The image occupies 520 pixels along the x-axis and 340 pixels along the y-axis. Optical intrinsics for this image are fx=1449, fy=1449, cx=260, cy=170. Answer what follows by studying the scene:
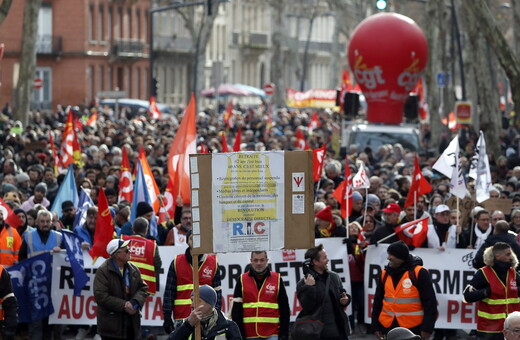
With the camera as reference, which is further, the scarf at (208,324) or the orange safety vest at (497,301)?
the orange safety vest at (497,301)

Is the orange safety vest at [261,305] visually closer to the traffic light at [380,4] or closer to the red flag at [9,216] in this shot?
the red flag at [9,216]

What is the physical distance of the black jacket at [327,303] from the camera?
1098 centimetres

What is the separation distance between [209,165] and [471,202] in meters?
7.91

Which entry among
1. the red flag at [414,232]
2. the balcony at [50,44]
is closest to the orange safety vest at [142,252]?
the red flag at [414,232]

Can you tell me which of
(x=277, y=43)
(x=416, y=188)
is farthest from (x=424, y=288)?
(x=277, y=43)

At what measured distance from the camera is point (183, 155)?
634 inches

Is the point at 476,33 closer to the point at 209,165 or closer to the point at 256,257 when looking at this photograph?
the point at 256,257

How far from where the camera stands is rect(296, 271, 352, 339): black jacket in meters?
11.0

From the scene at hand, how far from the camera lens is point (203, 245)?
29.8 feet

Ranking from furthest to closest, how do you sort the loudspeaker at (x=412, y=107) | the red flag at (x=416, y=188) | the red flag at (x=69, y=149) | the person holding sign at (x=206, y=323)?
the loudspeaker at (x=412, y=107) → the red flag at (x=69, y=149) → the red flag at (x=416, y=188) → the person holding sign at (x=206, y=323)

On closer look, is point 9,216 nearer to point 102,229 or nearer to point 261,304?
point 102,229

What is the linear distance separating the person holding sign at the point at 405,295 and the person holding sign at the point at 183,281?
133cm

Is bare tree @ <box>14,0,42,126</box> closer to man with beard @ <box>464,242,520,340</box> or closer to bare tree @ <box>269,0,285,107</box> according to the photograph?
man with beard @ <box>464,242,520,340</box>

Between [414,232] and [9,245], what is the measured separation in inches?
161
